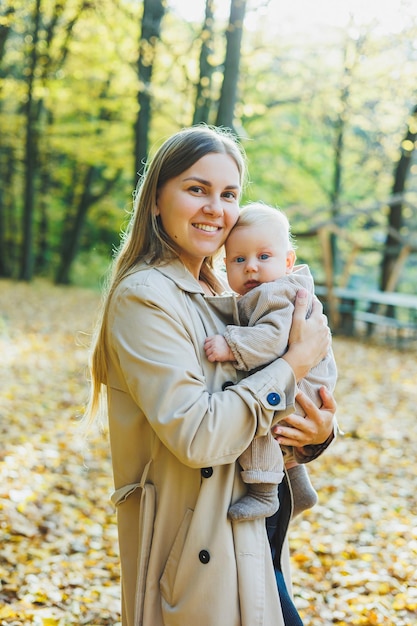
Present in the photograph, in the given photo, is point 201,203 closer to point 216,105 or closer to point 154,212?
point 154,212

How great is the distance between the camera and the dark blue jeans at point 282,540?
6.62 ft

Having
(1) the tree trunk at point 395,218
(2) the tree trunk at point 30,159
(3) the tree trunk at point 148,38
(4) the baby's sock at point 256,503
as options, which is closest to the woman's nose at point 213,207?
(4) the baby's sock at point 256,503

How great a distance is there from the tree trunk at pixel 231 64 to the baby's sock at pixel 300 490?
567cm

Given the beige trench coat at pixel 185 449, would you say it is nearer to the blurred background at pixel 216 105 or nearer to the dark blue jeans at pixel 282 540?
the dark blue jeans at pixel 282 540

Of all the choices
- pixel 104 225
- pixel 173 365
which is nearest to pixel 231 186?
pixel 173 365

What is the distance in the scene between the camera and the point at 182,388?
174cm

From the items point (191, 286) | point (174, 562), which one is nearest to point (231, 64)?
point (191, 286)

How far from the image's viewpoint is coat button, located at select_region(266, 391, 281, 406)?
5.94ft

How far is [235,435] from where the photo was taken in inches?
69.6

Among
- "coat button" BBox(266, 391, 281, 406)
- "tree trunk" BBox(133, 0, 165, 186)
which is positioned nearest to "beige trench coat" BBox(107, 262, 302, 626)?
"coat button" BBox(266, 391, 281, 406)

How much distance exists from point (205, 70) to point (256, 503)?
10.8 m

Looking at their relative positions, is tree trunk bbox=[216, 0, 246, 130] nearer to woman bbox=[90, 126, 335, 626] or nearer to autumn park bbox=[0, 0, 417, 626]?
autumn park bbox=[0, 0, 417, 626]

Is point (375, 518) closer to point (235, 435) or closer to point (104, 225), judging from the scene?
point (235, 435)

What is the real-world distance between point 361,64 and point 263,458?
54.9ft
